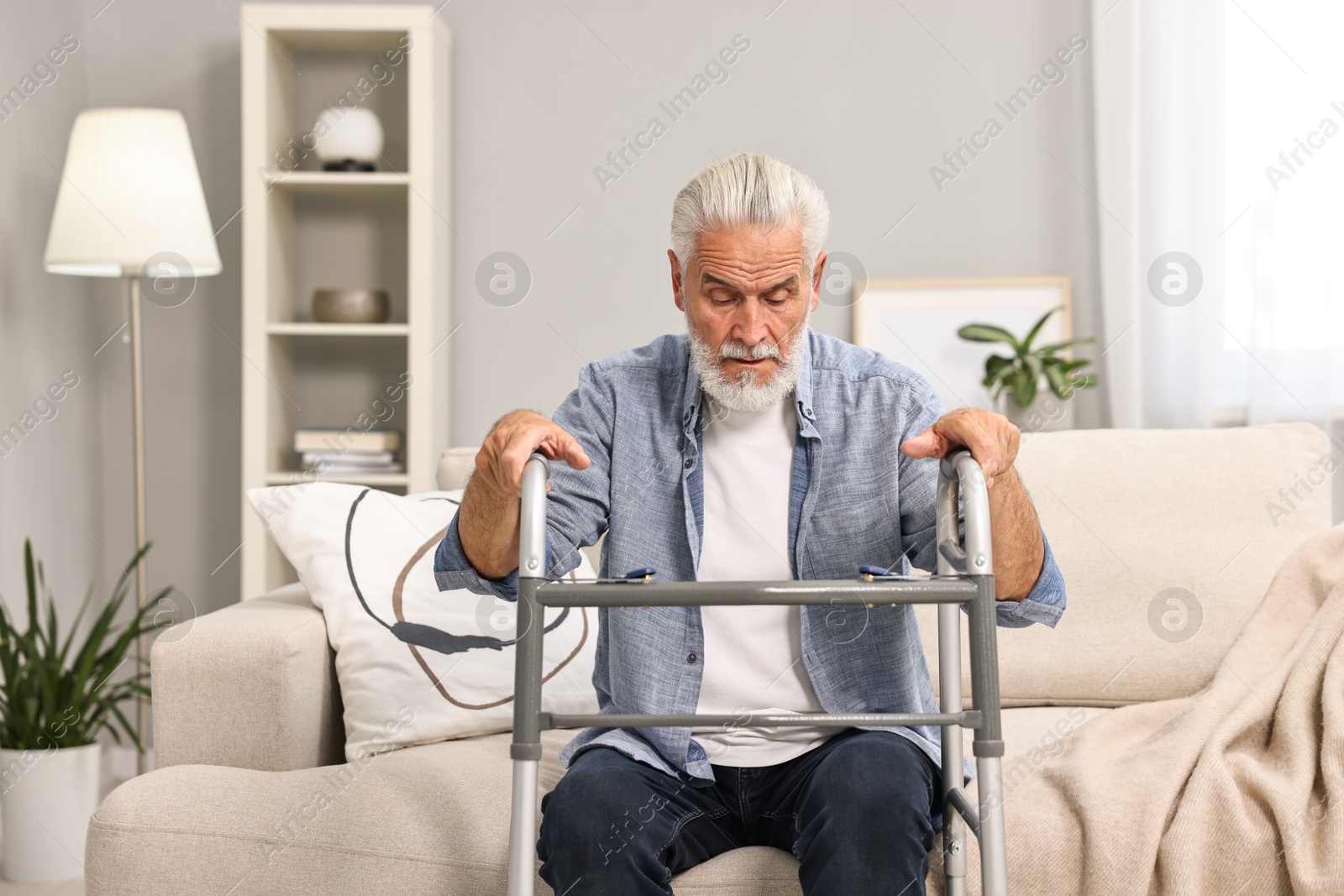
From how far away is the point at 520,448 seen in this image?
1175mm

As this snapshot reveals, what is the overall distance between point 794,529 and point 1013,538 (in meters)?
0.27

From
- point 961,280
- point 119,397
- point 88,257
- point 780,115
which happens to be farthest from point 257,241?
point 961,280

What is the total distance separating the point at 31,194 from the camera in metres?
2.94

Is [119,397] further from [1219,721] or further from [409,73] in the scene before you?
[1219,721]

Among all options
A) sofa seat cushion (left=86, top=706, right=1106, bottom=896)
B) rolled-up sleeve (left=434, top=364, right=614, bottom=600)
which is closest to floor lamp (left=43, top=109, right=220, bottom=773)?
sofa seat cushion (left=86, top=706, right=1106, bottom=896)

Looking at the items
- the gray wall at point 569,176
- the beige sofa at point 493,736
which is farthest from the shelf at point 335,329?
the beige sofa at point 493,736

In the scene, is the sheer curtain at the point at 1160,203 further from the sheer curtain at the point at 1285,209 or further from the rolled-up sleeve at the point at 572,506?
the rolled-up sleeve at the point at 572,506

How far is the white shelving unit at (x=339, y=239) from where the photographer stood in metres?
2.96

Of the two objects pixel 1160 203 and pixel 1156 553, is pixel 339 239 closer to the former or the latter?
pixel 1160 203

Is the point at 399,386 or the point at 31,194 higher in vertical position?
the point at 31,194

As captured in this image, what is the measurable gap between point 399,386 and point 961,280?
1.61 metres

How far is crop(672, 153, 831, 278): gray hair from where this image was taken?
1349 mm

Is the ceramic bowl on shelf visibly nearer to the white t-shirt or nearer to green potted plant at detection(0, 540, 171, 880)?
green potted plant at detection(0, 540, 171, 880)

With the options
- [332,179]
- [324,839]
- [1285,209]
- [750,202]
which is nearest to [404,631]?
[324,839]
